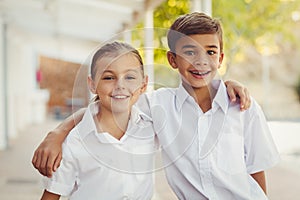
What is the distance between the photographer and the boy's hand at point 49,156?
1.09 meters

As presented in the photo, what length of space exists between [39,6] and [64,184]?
5.59m

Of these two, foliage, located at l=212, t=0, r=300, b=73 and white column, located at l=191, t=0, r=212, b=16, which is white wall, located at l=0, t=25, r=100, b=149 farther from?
white column, located at l=191, t=0, r=212, b=16

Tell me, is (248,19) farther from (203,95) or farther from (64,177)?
(64,177)

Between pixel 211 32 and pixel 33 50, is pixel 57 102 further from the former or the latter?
pixel 211 32

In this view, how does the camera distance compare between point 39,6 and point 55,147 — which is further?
point 39,6

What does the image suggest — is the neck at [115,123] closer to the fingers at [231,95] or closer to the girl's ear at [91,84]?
the girl's ear at [91,84]

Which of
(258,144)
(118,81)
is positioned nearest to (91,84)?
(118,81)

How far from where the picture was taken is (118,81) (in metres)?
1.06

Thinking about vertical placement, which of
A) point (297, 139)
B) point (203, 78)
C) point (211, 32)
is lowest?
point (297, 139)

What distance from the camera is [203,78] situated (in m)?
1.14

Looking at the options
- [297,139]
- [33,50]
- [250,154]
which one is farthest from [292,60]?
[250,154]

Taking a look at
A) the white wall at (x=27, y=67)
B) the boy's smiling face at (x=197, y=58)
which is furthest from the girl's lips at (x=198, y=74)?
the white wall at (x=27, y=67)

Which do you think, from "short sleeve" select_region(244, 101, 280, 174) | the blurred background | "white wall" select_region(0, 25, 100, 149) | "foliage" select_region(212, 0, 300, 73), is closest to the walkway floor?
the blurred background

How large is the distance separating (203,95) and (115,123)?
0.22 m
